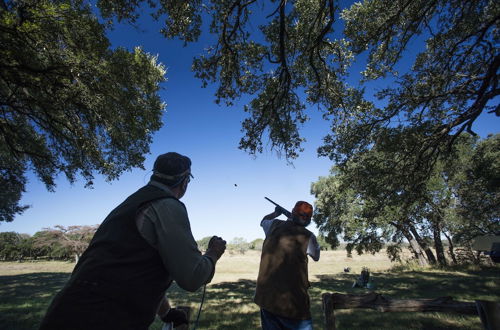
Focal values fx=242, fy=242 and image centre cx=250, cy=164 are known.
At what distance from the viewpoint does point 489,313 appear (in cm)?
344

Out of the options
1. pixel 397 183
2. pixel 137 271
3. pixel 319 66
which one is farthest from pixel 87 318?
pixel 397 183

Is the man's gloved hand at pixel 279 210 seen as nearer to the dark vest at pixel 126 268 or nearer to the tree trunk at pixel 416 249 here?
the dark vest at pixel 126 268

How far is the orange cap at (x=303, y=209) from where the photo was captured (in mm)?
3750

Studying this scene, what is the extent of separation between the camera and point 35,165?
30.3 feet

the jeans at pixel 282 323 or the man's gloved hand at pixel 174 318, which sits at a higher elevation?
the man's gloved hand at pixel 174 318

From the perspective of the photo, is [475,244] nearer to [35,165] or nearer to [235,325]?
[235,325]

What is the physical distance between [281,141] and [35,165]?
30.6ft

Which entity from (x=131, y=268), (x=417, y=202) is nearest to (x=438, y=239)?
(x=417, y=202)

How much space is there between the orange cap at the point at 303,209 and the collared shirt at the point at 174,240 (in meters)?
2.34

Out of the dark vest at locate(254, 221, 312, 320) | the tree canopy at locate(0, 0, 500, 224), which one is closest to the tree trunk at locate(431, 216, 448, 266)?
the tree canopy at locate(0, 0, 500, 224)

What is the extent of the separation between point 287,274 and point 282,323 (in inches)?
24.4

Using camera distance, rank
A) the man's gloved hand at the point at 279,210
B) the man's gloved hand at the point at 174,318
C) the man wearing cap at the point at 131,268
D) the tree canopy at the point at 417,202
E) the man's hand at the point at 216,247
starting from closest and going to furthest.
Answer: the man wearing cap at the point at 131,268 < the man's hand at the point at 216,247 < the man's gloved hand at the point at 174,318 < the man's gloved hand at the point at 279,210 < the tree canopy at the point at 417,202

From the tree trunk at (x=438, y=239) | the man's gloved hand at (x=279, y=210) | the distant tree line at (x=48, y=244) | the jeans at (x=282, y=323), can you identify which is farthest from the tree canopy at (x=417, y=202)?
the distant tree line at (x=48, y=244)

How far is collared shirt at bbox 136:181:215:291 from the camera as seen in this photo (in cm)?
156
